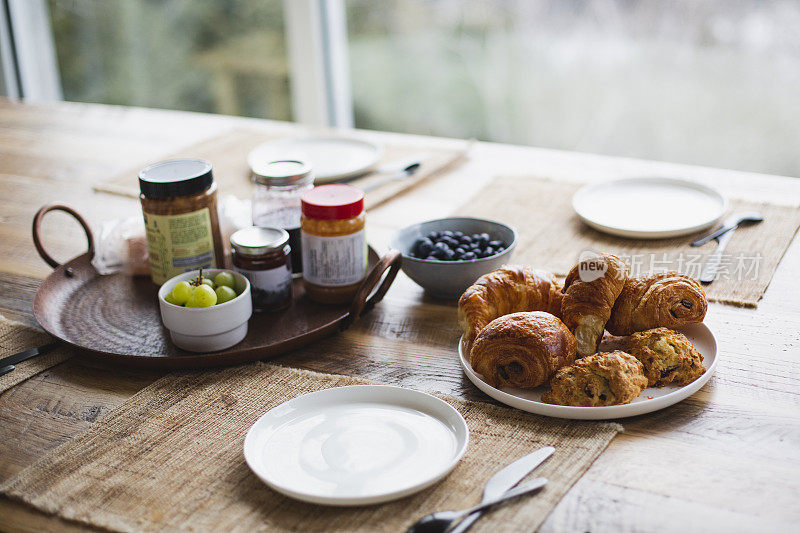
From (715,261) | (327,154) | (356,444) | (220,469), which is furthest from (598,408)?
(327,154)

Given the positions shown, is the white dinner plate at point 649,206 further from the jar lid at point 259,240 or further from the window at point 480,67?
the window at point 480,67

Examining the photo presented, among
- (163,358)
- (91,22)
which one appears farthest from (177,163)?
(91,22)

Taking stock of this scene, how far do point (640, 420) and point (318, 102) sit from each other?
2253 mm

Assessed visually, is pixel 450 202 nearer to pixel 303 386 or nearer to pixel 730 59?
pixel 303 386

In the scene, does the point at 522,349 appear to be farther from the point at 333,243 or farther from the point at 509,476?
the point at 333,243

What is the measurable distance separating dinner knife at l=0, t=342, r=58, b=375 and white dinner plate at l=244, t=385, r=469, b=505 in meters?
0.37

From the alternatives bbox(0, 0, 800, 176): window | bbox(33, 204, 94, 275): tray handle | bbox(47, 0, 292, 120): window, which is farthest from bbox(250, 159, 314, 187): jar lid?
bbox(47, 0, 292, 120): window

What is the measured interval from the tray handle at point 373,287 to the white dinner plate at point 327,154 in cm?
56

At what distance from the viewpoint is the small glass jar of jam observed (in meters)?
1.04

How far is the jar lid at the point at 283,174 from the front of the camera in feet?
3.72

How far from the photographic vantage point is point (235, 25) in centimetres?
340

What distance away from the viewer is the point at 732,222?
133 centimetres

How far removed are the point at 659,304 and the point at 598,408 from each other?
16cm

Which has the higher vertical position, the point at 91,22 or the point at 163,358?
the point at 91,22
